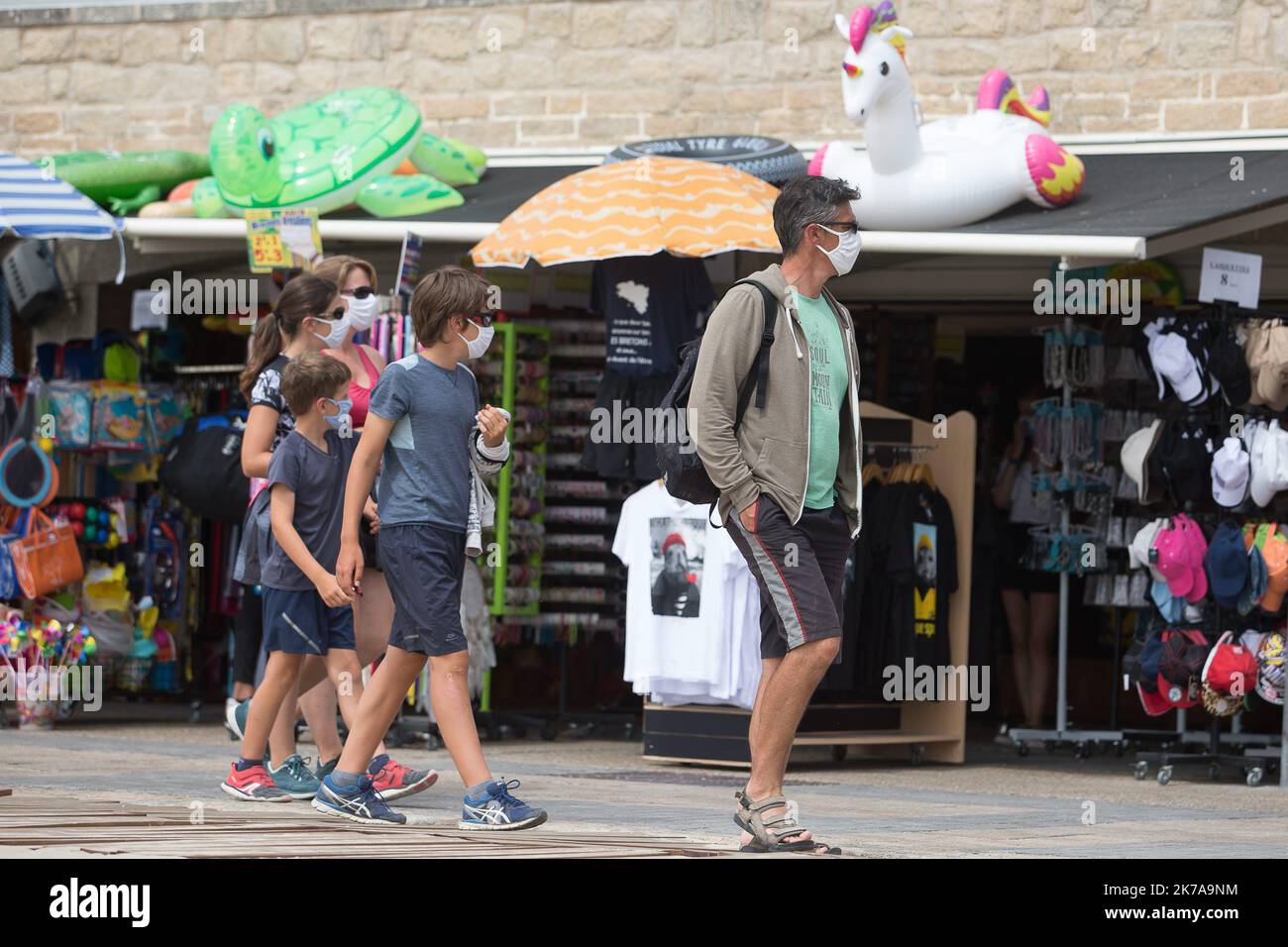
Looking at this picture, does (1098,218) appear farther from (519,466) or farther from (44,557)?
(44,557)

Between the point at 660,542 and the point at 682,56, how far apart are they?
15.1 feet

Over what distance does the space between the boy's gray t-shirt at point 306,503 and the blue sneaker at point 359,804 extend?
0.93 metres

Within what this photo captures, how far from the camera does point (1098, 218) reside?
1040 cm

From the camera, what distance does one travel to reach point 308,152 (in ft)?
40.2

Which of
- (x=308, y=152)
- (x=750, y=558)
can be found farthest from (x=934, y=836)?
(x=308, y=152)

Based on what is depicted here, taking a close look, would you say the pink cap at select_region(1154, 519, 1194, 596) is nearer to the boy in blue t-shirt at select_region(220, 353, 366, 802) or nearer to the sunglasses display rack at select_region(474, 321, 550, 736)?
the sunglasses display rack at select_region(474, 321, 550, 736)

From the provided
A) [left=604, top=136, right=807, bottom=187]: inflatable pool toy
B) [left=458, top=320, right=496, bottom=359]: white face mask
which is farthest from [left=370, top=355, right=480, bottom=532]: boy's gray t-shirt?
[left=604, top=136, right=807, bottom=187]: inflatable pool toy

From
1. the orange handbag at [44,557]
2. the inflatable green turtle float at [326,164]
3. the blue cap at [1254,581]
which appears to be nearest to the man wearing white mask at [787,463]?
the blue cap at [1254,581]

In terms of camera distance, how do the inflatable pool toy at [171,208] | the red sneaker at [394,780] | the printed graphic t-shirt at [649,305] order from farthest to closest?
the inflatable pool toy at [171,208] < the printed graphic t-shirt at [649,305] < the red sneaker at [394,780]

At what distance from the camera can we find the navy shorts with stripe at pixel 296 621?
24.4 ft

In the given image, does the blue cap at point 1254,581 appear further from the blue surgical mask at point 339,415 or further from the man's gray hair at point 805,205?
the blue surgical mask at point 339,415

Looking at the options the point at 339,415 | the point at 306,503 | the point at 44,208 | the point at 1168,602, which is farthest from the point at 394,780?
the point at 44,208

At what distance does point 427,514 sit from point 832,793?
9.72ft

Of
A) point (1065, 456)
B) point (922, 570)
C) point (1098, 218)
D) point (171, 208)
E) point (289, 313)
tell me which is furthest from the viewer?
point (171, 208)
